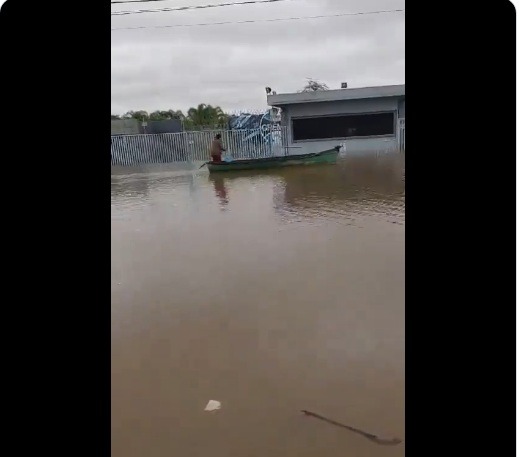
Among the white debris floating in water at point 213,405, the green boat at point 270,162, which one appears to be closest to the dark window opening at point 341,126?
the green boat at point 270,162

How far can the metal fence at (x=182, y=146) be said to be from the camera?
40.2 feet

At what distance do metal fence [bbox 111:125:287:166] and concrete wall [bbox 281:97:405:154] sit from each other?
1.06 metres

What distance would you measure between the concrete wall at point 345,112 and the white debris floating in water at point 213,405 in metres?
9.24

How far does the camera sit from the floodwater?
2.07 meters

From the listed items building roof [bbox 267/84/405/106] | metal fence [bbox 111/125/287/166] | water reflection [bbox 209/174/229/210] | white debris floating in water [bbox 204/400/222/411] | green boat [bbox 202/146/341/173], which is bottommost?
white debris floating in water [bbox 204/400/222/411]

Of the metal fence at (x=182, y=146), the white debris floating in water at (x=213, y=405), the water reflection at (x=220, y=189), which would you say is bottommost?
the white debris floating in water at (x=213, y=405)

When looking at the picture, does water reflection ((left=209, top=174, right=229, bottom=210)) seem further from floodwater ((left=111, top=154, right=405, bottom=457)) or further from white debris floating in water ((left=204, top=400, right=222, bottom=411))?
white debris floating in water ((left=204, top=400, right=222, bottom=411))

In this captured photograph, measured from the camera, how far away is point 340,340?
2.76 meters

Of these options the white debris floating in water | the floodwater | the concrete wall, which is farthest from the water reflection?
the white debris floating in water

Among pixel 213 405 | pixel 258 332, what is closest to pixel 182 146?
pixel 258 332

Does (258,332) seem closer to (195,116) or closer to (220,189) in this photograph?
(220,189)

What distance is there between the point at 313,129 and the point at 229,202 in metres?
4.77

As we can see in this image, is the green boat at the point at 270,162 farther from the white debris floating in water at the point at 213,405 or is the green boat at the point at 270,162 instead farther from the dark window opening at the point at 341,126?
the white debris floating in water at the point at 213,405
